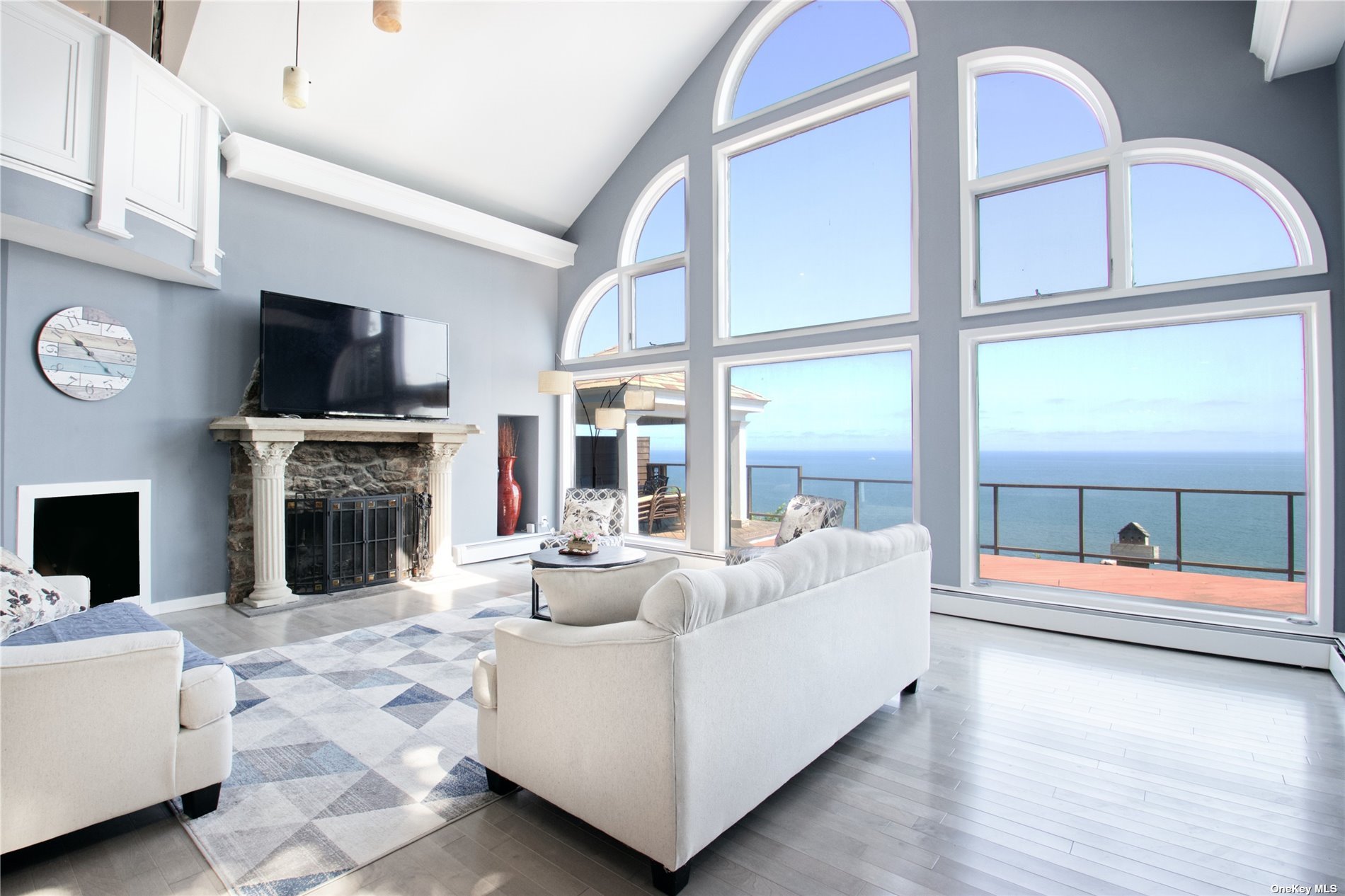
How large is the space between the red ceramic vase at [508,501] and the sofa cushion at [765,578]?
17.0 ft

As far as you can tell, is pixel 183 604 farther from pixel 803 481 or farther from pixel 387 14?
pixel 803 481

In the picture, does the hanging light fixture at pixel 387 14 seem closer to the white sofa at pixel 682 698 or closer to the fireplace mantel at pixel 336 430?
the fireplace mantel at pixel 336 430

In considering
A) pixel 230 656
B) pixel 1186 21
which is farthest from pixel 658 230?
pixel 230 656

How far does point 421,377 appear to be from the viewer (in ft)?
20.1

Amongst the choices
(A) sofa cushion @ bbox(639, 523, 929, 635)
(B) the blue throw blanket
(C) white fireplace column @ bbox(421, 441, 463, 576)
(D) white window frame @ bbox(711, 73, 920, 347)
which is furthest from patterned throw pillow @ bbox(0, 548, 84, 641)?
(D) white window frame @ bbox(711, 73, 920, 347)

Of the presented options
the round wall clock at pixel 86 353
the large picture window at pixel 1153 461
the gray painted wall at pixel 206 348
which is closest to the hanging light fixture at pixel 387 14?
the gray painted wall at pixel 206 348

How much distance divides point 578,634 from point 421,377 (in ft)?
15.8

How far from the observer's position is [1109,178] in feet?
14.1

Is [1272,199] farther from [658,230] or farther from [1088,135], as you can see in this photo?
[658,230]

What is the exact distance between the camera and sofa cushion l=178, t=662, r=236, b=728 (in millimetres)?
2084

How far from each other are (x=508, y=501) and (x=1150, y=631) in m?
5.95

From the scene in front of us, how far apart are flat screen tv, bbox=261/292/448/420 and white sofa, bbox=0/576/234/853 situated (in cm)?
351

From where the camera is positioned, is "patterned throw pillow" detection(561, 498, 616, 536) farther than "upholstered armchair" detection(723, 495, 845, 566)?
Yes

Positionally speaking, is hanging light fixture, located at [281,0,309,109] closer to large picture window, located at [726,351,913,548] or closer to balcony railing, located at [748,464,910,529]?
large picture window, located at [726,351,913,548]
